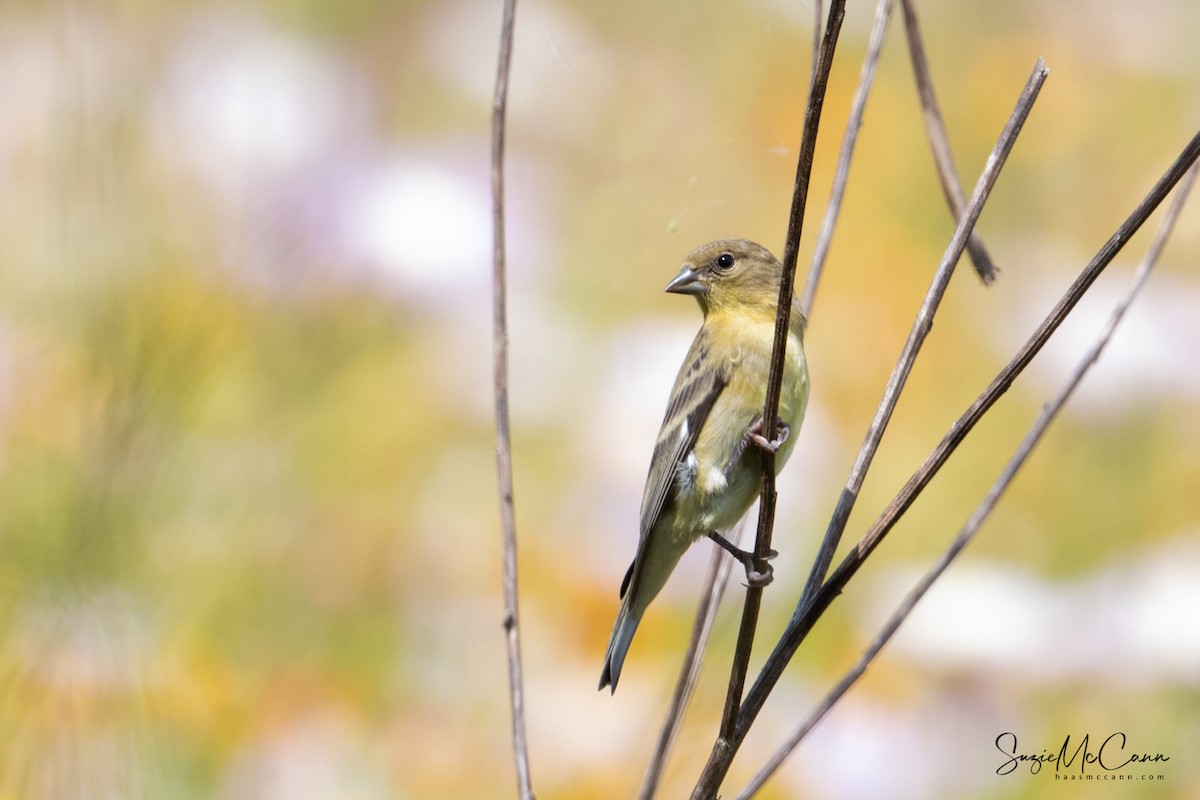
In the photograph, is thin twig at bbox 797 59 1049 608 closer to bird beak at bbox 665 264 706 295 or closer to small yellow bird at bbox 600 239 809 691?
small yellow bird at bbox 600 239 809 691

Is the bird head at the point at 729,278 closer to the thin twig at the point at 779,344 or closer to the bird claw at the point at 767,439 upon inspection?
the bird claw at the point at 767,439

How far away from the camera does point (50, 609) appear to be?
178cm

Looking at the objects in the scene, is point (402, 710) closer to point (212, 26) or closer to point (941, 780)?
point (941, 780)

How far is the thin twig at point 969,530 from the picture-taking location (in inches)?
40.5

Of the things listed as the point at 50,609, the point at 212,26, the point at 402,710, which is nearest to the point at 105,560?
the point at 50,609

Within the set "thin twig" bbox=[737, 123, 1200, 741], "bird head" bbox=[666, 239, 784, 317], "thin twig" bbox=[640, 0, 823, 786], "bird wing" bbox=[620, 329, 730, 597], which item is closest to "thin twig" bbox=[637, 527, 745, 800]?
"thin twig" bbox=[640, 0, 823, 786]

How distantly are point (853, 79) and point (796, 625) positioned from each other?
2.90m

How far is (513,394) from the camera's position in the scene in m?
3.21

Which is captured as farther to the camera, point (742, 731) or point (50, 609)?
point (50, 609)

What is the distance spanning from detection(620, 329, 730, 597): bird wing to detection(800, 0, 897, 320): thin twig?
42 centimetres

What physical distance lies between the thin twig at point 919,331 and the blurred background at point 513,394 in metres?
0.62

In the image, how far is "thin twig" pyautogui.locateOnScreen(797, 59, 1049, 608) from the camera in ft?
2.87

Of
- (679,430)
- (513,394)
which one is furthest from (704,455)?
(513,394)

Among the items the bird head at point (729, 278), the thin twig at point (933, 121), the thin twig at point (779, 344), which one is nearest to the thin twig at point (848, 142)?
the thin twig at point (933, 121)
